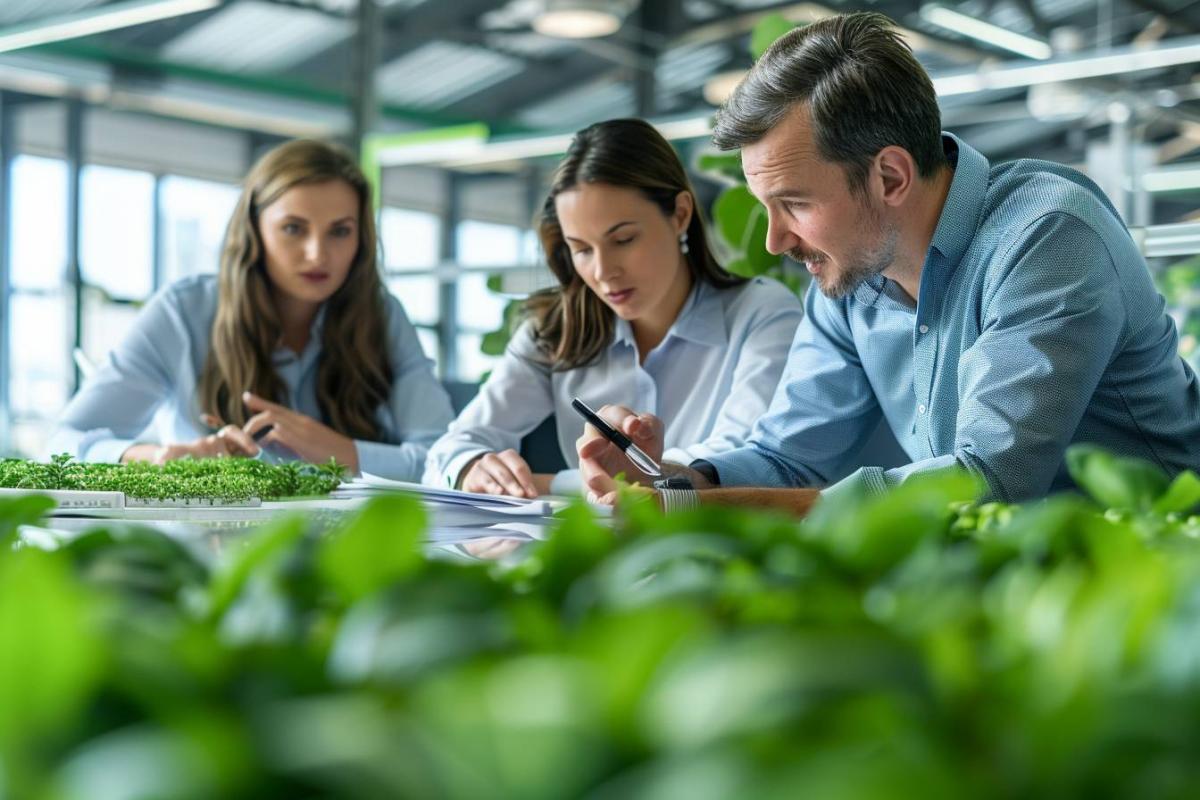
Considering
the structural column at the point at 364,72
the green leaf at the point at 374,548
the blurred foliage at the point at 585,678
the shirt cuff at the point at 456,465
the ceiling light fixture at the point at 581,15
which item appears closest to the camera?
the blurred foliage at the point at 585,678

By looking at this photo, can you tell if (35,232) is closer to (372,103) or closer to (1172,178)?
(372,103)

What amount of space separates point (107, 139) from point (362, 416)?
7.90 meters

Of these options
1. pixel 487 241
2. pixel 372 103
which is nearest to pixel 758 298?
pixel 372 103

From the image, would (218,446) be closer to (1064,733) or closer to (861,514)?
(861,514)

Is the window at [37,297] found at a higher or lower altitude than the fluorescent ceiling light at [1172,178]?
lower

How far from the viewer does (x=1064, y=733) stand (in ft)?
0.70

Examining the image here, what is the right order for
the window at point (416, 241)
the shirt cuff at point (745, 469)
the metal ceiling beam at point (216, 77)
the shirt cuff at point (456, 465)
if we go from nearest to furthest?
the shirt cuff at point (745, 469), the shirt cuff at point (456, 465), the metal ceiling beam at point (216, 77), the window at point (416, 241)

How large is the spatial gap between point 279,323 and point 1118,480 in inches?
94.7

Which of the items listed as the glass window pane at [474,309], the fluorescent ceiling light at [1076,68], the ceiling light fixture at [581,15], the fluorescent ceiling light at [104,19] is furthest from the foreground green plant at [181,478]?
the glass window pane at [474,309]

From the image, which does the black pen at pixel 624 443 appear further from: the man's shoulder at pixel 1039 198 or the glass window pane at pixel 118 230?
the glass window pane at pixel 118 230

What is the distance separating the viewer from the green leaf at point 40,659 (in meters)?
0.22

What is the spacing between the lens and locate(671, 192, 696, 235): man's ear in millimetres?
2402

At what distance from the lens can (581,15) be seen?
22.8 ft

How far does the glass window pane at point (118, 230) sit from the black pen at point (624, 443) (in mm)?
8063
